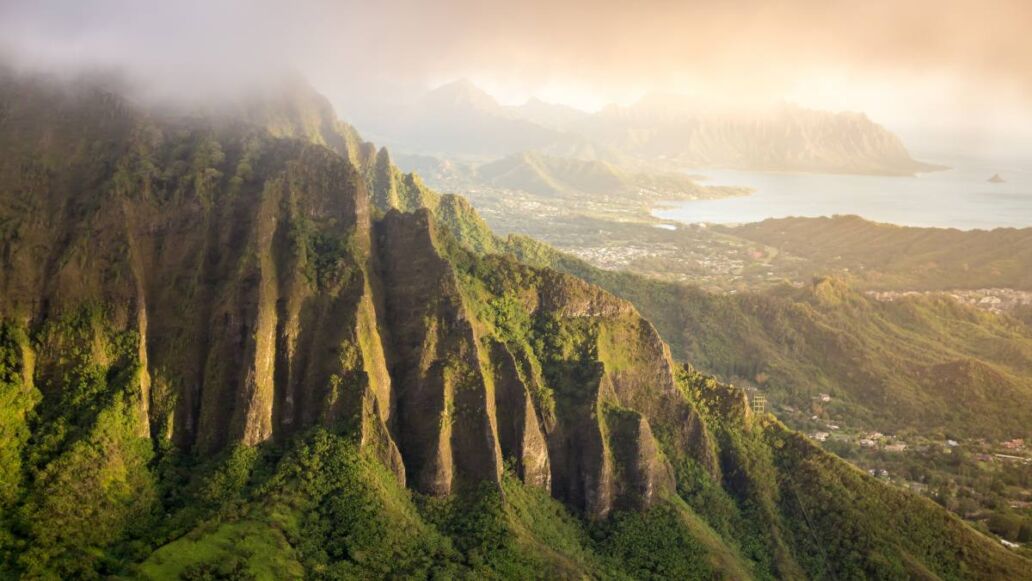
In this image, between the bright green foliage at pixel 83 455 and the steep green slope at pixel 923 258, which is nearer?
the bright green foliage at pixel 83 455

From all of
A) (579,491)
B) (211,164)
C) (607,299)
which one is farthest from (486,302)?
(211,164)

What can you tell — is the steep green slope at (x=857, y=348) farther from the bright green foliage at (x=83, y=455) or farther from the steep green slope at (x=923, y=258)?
the bright green foliage at (x=83, y=455)

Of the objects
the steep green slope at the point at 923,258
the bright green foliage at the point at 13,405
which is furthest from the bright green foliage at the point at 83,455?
the steep green slope at the point at 923,258

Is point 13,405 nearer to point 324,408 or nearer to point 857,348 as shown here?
point 324,408

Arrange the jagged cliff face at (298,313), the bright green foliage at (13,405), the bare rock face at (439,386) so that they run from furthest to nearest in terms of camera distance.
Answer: the bare rock face at (439,386) < the jagged cliff face at (298,313) < the bright green foliage at (13,405)

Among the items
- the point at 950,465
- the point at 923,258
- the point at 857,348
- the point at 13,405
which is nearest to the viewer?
the point at 13,405

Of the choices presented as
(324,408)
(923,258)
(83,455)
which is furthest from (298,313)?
(923,258)

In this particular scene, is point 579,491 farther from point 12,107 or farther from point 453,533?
point 12,107
